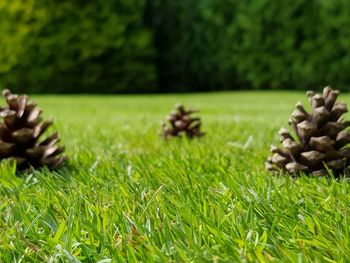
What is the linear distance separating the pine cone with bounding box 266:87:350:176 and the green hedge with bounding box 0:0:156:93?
1383 cm

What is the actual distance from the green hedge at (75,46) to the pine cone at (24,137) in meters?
13.3

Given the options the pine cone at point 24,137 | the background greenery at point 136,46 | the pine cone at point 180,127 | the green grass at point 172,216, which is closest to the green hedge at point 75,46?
the background greenery at point 136,46

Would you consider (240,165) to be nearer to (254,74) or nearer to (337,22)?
(337,22)

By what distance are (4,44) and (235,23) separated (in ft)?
19.8

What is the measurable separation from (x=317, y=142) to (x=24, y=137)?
3.34ft

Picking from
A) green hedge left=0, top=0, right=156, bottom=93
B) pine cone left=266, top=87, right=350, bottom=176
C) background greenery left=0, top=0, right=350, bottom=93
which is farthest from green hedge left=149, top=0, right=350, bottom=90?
pine cone left=266, top=87, right=350, bottom=176

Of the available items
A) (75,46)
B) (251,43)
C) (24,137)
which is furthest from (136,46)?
(24,137)

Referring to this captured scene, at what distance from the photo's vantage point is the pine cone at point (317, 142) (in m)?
1.83

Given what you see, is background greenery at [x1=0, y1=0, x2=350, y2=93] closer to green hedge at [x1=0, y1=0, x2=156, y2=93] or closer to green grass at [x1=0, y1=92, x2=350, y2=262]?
green hedge at [x1=0, y1=0, x2=156, y2=93]

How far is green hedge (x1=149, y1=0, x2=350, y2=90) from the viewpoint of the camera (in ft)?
40.1

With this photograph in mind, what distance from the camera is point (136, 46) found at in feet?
51.4

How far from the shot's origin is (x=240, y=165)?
2033 millimetres

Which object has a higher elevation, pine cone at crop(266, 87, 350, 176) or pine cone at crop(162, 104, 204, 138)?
pine cone at crop(266, 87, 350, 176)

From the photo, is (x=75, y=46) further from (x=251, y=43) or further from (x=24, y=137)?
(x=24, y=137)
